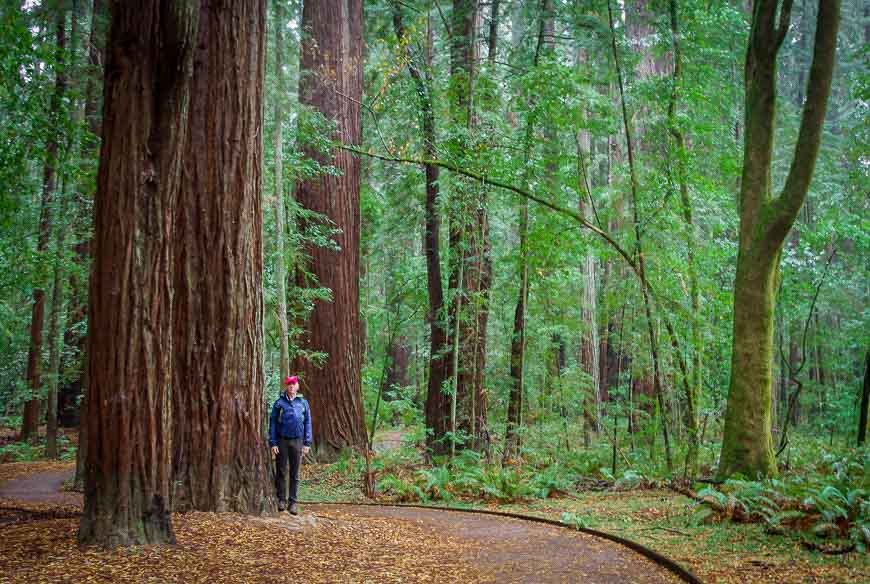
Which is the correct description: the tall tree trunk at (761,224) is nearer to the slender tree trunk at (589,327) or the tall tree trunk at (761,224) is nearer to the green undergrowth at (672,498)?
the green undergrowth at (672,498)

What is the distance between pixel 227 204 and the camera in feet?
23.7

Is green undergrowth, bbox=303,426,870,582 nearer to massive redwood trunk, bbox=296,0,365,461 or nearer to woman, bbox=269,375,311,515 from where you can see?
massive redwood trunk, bbox=296,0,365,461

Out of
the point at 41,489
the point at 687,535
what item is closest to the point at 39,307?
the point at 41,489

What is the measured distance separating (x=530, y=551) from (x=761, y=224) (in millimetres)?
5617

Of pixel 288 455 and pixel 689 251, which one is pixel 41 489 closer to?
pixel 288 455

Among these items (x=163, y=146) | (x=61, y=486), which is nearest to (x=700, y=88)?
(x=163, y=146)

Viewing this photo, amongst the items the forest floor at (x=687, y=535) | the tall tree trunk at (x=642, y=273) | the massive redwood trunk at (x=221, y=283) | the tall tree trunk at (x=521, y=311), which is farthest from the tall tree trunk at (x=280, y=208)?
the tall tree trunk at (x=642, y=273)

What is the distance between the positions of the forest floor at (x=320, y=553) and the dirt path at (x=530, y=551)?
1 cm

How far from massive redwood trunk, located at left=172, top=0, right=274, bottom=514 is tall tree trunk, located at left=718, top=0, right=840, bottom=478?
6282 millimetres

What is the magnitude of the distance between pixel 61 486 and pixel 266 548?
734 centimetres

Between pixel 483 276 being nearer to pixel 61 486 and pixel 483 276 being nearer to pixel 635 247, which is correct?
pixel 635 247

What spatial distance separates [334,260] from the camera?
519 inches

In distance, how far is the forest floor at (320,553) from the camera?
5.00 meters

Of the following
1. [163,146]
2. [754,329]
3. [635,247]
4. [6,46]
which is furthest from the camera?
[635,247]
